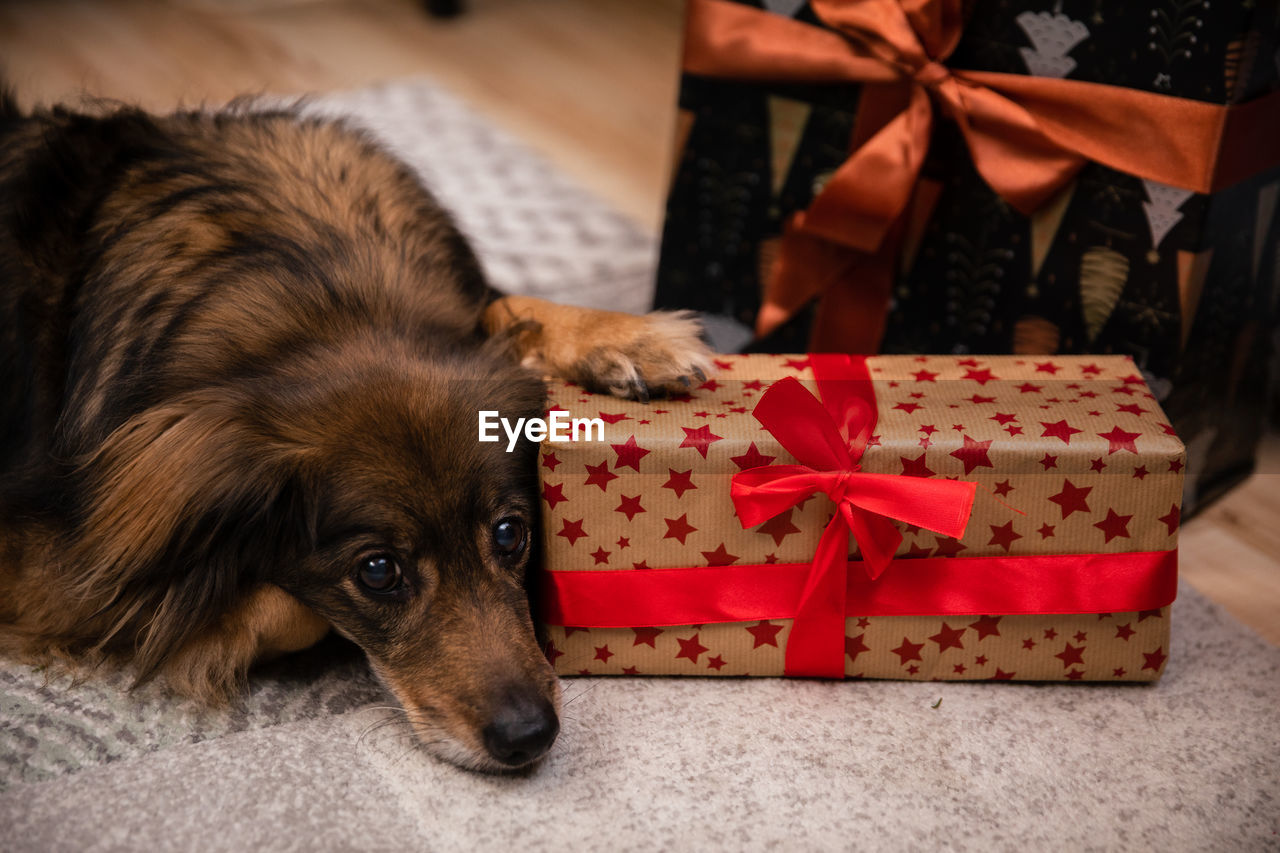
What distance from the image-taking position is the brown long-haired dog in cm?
139

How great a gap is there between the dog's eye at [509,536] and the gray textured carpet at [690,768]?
0.24m

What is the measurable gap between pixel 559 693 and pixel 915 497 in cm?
53

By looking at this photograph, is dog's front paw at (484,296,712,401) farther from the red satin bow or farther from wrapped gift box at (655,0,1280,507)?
wrapped gift box at (655,0,1280,507)

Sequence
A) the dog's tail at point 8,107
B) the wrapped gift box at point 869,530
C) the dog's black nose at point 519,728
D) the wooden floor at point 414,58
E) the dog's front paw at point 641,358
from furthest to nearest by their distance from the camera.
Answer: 1. the wooden floor at point 414,58
2. the dog's tail at point 8,107
3. the dog's front paw at point 641,358
4. the wrapped gift box at point 869,530
5. the dog's black nose at point 519,728

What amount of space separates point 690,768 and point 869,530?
393 millimetres

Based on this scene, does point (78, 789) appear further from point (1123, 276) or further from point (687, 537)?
point (1123, 276)

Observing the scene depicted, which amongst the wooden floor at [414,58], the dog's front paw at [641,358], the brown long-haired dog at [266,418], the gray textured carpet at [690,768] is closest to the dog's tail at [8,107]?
the brown long-haired dog at [266,418]

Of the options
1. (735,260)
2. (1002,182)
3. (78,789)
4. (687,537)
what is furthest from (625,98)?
(78,789)

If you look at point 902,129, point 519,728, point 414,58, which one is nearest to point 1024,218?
point 902,129

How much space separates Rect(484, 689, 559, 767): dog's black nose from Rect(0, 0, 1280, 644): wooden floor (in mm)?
1968

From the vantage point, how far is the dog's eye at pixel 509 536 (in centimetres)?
147

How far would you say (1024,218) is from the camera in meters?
1.88

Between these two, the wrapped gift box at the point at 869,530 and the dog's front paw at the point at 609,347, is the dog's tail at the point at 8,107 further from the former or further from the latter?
the wrapped gift box at the point at 869,530

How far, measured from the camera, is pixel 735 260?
228 centimetres
